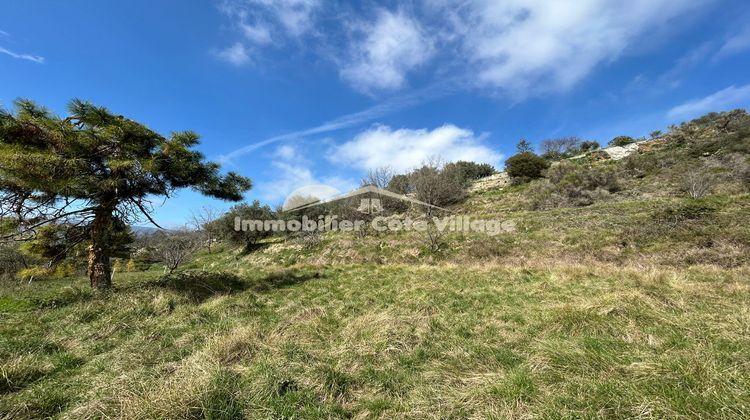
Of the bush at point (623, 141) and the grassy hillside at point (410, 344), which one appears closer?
the grassy hillside at point (410, 344)

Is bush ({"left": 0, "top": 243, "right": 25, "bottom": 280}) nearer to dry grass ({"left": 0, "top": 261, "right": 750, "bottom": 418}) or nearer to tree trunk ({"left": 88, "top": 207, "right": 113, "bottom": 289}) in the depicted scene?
tree trunk ({"left": 88, "top": 207, "right": 113, "bottom": 289})

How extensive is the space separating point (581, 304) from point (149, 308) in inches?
334

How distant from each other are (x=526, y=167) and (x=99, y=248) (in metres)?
33.8

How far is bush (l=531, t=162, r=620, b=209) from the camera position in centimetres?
2091

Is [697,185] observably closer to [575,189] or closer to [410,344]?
[575,189]

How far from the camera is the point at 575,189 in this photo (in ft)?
73.0

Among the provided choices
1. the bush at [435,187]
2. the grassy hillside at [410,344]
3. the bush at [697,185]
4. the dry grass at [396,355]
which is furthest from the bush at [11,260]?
the bush at [697,185]

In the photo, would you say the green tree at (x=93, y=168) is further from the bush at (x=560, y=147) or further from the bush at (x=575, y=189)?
the bush at (x=560, y=147)

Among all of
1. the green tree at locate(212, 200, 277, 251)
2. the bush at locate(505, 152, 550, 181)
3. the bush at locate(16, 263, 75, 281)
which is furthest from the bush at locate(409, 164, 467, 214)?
the bush at locate(16, 263, 75, 281)

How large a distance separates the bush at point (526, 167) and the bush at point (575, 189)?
5.46 meters

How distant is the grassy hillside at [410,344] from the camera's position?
279 centimetres

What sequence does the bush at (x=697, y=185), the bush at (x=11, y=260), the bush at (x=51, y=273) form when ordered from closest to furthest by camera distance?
the bush at (x=51, y=273) → the bush at (x=697, y=185) → the bush at (x=11, y=260)

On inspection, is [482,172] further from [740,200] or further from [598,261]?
[598,261]

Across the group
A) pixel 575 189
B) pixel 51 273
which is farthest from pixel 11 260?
pixel 575 189
